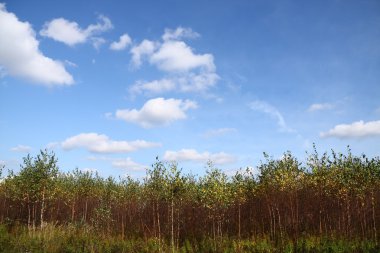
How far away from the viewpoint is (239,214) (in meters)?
27.4

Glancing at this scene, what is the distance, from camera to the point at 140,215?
109 ft

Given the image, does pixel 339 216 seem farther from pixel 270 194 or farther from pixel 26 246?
pixel 26 246

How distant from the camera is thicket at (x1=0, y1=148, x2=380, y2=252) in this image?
75.8ft

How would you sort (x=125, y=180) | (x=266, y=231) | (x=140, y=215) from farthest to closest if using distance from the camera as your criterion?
(x=125, y=180) → (x=140, y=215) → (x=266, y=231)

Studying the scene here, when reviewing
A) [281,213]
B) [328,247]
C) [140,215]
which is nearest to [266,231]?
[281,213]

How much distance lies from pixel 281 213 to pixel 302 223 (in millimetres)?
1940

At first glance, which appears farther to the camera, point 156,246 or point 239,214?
point 239,214

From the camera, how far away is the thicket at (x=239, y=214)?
2311 centimetres

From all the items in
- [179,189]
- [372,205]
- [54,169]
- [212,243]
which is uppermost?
[54,169]

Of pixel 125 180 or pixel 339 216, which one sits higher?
pixel 125 180

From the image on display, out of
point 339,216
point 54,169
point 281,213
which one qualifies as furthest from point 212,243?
point 54,169

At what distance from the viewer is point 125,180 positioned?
44.5 m

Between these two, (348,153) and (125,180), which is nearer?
(348,153)

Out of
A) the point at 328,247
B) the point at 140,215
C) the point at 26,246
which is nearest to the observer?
the point at 328,247
